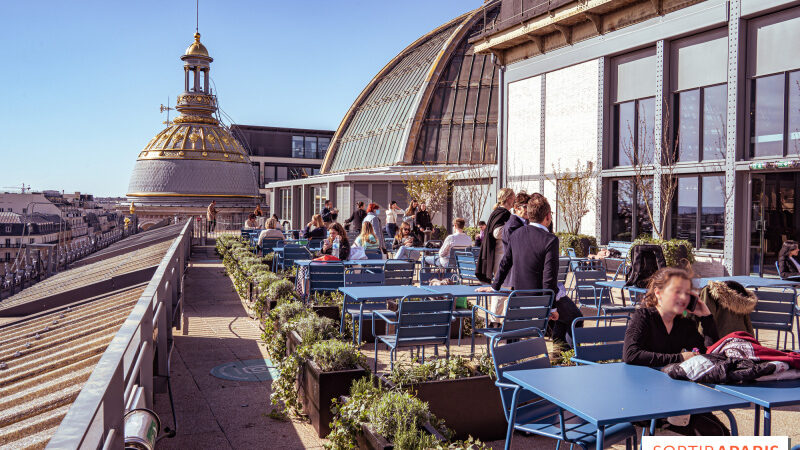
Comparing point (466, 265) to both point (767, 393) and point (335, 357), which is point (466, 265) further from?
point (767, 393)

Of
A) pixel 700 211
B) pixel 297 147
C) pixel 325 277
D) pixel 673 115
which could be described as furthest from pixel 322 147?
pixel 325 277

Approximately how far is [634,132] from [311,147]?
78.6 meters

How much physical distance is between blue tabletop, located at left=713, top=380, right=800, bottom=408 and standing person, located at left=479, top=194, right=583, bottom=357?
112 inches

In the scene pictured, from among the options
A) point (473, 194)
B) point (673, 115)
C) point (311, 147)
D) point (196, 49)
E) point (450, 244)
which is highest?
point (196, 49)

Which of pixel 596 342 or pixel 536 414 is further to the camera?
pixel 596 342

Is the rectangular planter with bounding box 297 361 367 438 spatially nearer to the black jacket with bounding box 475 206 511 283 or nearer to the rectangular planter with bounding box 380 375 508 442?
the rectangular planter with bounding box 380 375 508 442

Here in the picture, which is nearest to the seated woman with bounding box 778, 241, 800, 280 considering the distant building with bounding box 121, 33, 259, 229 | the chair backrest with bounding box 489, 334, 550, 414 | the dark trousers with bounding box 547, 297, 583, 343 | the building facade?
the building facade

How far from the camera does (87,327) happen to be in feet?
24.4

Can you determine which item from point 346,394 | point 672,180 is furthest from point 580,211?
point 346,394

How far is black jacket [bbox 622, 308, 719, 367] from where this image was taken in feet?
14.3

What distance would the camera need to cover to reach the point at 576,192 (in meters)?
21.0

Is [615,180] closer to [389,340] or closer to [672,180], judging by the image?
[672,180]

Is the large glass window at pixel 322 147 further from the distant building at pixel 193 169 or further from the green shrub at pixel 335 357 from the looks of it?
the green shrub at pixel 335 357

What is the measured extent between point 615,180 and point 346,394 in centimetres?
1701
